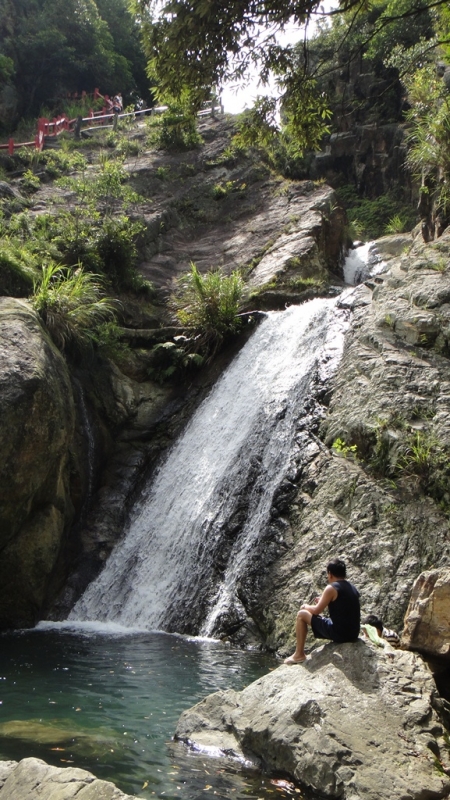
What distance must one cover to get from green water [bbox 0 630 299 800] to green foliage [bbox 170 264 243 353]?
24.6 feet

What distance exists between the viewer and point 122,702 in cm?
731

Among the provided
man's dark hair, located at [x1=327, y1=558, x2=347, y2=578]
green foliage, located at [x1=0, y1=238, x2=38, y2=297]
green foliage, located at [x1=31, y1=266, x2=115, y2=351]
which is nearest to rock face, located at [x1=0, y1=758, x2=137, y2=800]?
man's dark hair, located at [x1=327, y1=558, x2=347, y2=578]

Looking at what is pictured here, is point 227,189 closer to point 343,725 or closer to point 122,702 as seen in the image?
point 122,702

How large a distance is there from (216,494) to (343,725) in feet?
24.4

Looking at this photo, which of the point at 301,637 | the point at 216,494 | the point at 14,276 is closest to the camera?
the point at 301,637

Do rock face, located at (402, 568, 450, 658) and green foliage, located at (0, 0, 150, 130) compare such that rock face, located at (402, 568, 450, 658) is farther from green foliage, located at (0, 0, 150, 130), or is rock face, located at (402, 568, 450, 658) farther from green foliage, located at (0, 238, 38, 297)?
green foliage, located at (0, 0, 150, 130)

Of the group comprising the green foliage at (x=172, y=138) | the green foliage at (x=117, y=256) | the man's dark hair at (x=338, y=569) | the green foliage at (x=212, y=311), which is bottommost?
the man's dark hair at (x=338, y=569)

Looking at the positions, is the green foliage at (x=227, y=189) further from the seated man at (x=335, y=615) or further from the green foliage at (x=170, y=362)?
the seated man at (x=335, y=615)

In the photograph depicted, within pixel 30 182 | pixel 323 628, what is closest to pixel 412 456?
pixel 323 628

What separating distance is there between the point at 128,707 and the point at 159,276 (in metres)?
14.6

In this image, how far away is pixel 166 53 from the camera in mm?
8305

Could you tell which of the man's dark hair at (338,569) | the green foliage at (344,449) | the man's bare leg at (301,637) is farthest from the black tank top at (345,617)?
the green foliage at (344,449)

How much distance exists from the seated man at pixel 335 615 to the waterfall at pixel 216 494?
421 cm

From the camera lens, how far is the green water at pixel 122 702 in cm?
Result: 538
